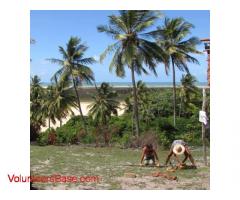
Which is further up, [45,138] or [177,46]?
[177,46]

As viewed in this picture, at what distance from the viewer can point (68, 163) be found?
950cm

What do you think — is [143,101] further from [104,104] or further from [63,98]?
[63,98]

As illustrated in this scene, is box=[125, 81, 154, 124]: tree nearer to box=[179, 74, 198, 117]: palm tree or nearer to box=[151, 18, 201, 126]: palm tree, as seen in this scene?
box=[179, 74, 198, 117]: palm tree

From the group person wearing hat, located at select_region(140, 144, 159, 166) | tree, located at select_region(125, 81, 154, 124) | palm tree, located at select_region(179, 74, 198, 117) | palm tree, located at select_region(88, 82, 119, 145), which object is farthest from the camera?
palm tree, located at select_region(179, 74, 198, 117)

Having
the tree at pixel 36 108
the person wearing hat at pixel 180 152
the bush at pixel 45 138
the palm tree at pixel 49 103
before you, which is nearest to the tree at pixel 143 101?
the palm tree at pixel 49 103

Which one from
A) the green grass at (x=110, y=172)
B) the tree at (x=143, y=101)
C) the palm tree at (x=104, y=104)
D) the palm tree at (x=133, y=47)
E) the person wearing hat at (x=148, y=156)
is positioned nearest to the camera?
the green grass at (x=110, y=172)

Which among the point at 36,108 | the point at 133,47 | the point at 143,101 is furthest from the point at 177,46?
the point at 143,101

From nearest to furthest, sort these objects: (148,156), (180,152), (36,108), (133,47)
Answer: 1. (180,152)
2. (148,156)
3. (133,47)
4. (36,108)

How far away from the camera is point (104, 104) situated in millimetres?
20672

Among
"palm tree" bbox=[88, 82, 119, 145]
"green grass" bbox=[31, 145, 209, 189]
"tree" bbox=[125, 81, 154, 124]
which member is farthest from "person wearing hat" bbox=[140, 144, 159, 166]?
"tree" bbox=[125, 81, 154, 124]

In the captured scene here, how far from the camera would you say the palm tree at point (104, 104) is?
2027 cm

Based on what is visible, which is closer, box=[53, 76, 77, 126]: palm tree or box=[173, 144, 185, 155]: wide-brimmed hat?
box=[173, 144, 185, 155]: wide-brimmed hat

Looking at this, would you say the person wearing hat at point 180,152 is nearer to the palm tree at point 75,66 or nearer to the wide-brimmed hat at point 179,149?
the wide-brimmed hat at point 179,149

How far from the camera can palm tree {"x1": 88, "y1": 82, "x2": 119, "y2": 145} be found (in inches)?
798
